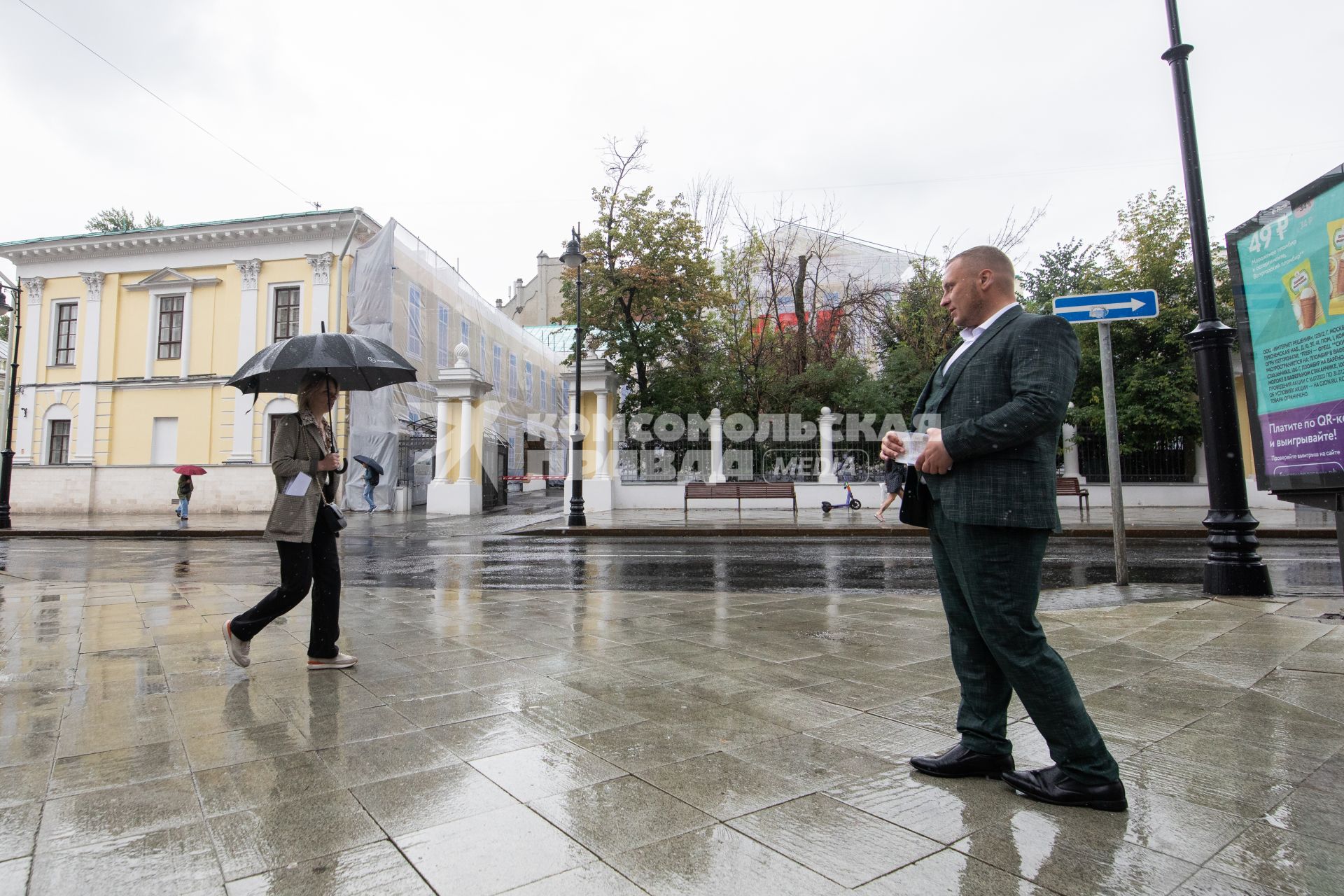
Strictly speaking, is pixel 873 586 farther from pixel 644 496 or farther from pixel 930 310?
pixel 930 310

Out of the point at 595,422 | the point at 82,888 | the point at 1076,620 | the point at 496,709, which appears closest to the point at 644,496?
the point at 595,422

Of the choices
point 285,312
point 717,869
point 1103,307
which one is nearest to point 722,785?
point 717,869

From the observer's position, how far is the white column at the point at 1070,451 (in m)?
20.2

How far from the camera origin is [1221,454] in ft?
20.4

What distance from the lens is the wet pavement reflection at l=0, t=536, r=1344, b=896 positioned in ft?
6.44

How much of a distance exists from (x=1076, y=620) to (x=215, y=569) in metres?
9.73

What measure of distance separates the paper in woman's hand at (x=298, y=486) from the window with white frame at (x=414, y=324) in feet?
79.3

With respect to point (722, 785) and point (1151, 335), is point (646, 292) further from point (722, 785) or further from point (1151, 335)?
point (722, 785)

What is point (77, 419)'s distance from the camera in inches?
1029

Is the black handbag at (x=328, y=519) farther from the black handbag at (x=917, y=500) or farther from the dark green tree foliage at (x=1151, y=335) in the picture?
the dark green tree foliage at (x=1151, y=335)

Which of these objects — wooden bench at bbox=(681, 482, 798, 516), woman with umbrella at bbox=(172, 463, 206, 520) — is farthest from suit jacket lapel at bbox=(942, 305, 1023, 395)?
woman with umbrella at bbox=(172, 463, 206, 520)

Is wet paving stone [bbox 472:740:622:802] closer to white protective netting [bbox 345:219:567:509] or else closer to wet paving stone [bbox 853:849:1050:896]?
wet paving stone [bbox 853:849:1050:896]

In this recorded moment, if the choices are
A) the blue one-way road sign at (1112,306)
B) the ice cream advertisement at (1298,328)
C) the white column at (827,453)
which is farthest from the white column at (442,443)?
the ice cream advertisement at (1298,328)

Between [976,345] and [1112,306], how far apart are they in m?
5.07
